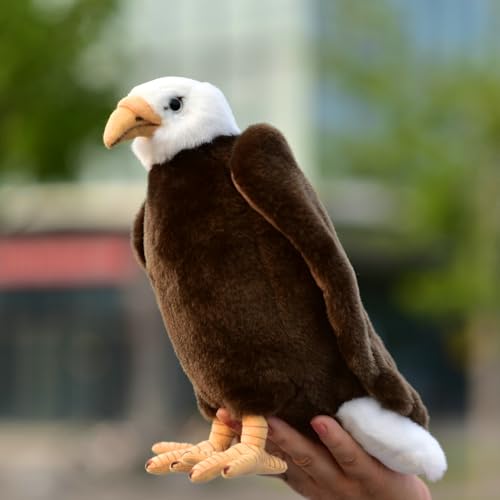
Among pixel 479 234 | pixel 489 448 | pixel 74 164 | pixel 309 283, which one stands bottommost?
pixel 309 283

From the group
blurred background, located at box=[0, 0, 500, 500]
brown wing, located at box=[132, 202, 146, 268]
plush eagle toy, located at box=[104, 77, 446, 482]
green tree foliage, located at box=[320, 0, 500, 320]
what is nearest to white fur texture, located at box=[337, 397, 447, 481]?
plush eagle toy, located at box=[104, 77, 446, 482]

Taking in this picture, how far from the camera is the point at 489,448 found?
1331 centimetres

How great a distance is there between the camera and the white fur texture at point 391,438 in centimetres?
161

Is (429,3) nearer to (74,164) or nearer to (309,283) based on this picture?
(74,164)

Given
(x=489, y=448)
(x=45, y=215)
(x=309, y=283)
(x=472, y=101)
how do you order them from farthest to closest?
(x=45, y=215), (x=489, y=448), (x=472, y=101), (x=309, y=283)

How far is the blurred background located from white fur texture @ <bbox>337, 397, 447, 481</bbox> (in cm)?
626

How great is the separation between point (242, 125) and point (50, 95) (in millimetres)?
2705

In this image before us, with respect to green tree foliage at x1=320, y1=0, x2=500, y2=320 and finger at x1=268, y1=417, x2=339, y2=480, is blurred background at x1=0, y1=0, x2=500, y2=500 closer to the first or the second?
green tree foliage at x1=320, y1=0, x2=500, y2=320

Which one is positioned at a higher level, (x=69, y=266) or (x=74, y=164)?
(x=69, y=266)

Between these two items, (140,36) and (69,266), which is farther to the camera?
(140,36)

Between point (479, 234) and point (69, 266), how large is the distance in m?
5.99

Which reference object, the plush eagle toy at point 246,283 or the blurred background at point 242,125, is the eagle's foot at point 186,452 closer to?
the plush eagle toy at point 246,283

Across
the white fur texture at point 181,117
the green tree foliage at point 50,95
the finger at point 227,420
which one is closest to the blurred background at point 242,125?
the green tree foliage at point 50,95

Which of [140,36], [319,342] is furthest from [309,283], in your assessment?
[140,36]
